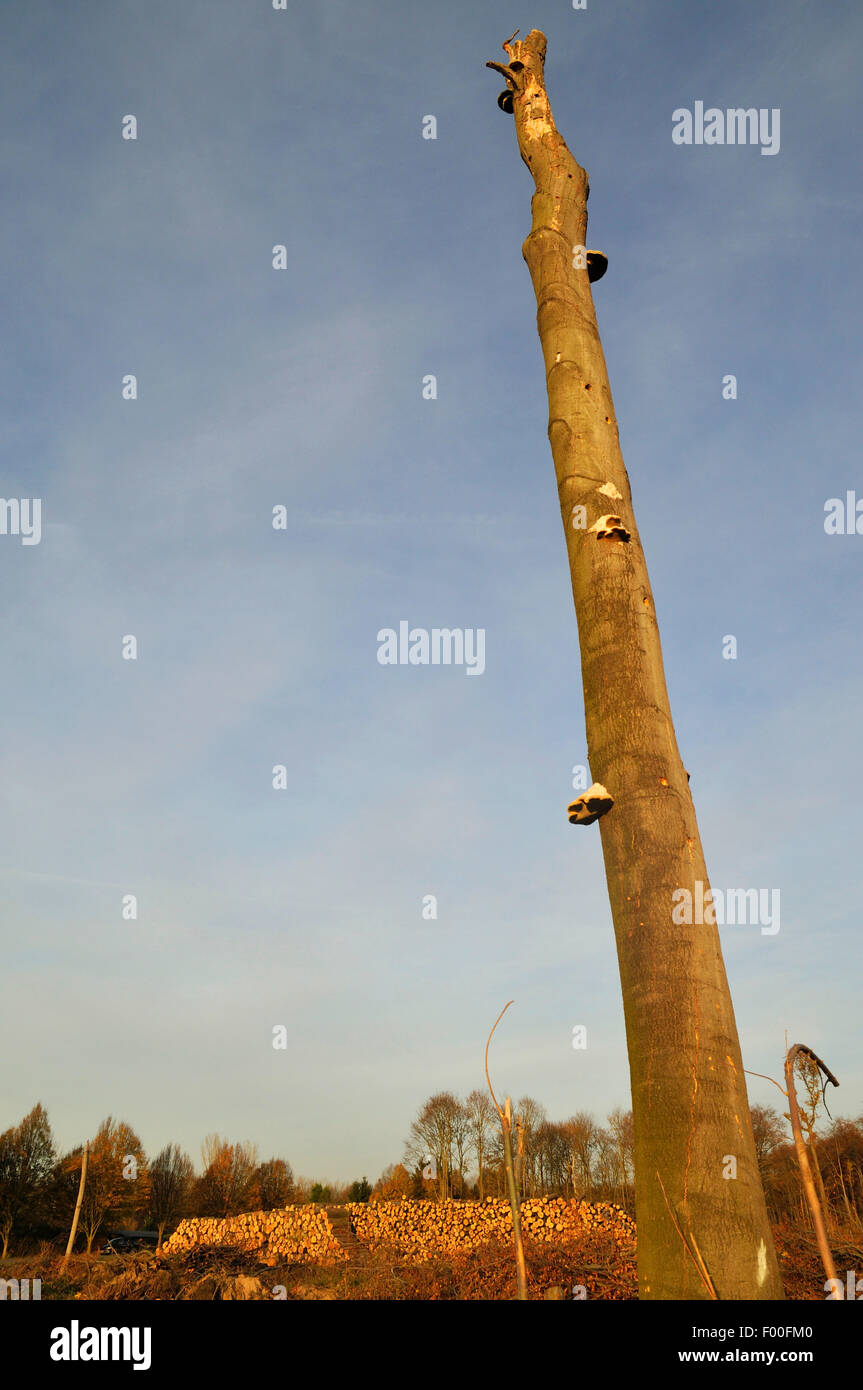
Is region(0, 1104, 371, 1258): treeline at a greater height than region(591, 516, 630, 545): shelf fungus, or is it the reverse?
region(591, 516, 630, 545): shelf fungus

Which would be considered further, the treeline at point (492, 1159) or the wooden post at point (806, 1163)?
the treeline at point (492, 1159)

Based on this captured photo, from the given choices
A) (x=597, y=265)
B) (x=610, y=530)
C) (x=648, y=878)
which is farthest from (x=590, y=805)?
(x=597, y=265)

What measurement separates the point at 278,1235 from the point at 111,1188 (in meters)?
27.0

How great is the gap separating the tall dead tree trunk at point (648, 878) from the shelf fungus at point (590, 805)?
11 millimetres

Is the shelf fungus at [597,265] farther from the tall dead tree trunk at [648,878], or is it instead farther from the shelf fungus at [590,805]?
the shelf fungus at [590,805]

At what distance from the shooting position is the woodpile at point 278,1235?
54.9ft

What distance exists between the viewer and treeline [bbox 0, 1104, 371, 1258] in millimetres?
37375

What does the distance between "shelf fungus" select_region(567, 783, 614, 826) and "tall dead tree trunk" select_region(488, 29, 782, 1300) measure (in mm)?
11

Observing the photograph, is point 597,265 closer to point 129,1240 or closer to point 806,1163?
point 806,1163

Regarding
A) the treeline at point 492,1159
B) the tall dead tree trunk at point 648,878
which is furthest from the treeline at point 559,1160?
the tall dead tree trunk at point 648,878

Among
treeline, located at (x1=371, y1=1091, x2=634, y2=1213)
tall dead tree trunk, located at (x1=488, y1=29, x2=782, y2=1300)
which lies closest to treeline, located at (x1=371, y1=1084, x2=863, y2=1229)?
treeline, located at (x1=371, y1=1091, x2=634, y2=1213)

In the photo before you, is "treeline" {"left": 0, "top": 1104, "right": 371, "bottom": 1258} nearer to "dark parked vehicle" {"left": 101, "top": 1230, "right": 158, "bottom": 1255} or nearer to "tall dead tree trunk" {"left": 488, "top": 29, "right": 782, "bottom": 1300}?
"dark parked vehicle" {"left": 101, "top": 1230, "right": 158, "bottom": 1255}

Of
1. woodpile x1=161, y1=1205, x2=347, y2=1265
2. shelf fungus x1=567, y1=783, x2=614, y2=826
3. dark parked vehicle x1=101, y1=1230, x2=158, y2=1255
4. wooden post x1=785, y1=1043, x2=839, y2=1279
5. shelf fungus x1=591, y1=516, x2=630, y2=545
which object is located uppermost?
shelf fungus x1=591, y1=516, x2=630, y2=545
